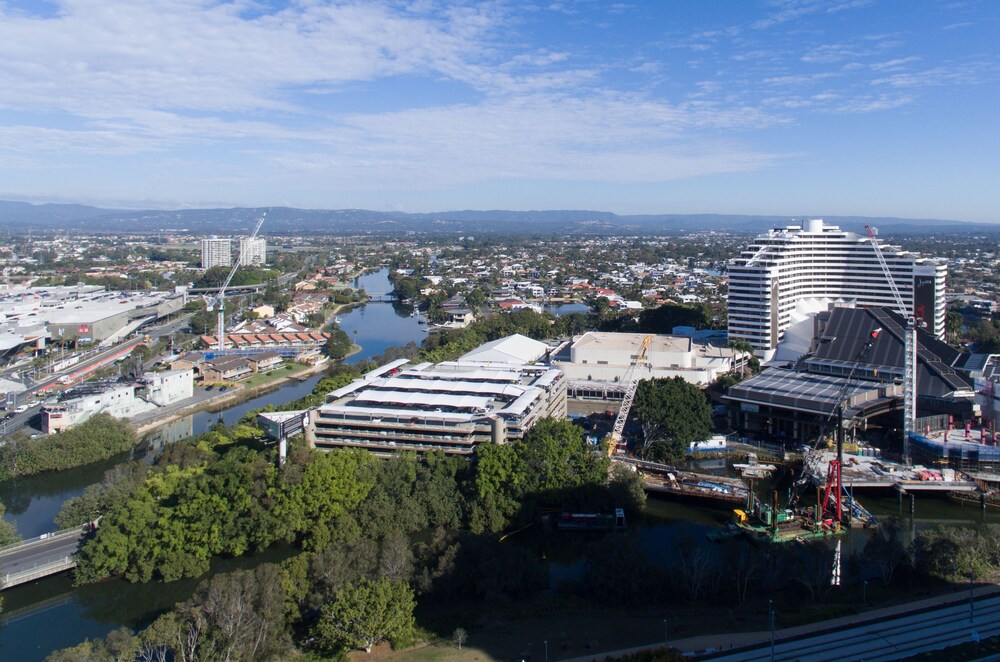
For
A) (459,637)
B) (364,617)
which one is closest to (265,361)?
(364,617)

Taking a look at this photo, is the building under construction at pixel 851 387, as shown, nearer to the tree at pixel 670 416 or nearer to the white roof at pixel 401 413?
the tree at pixel 670 416

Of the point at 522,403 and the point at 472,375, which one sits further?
the point at 472,375

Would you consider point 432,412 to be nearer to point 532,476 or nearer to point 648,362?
point 532,476

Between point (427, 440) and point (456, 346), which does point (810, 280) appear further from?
point (427, 440)

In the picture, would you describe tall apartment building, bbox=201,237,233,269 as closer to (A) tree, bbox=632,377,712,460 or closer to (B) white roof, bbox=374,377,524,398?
(B) white roof, bbox=374,377,524,398

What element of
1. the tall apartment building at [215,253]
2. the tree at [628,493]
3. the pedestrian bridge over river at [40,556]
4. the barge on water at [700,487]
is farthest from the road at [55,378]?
the tall apartment building at [215,253]
